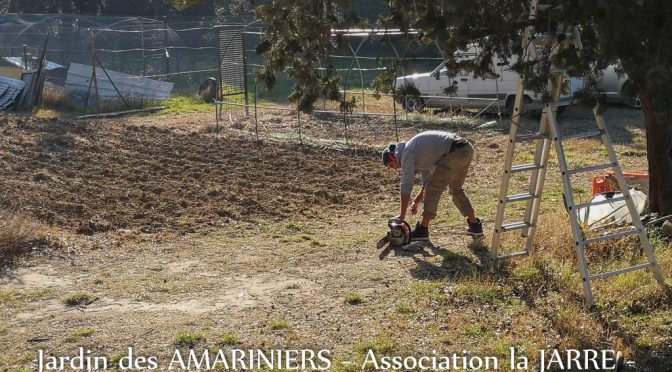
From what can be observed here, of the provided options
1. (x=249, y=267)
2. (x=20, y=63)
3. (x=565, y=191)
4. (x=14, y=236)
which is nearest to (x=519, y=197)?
(x=565, y=191)

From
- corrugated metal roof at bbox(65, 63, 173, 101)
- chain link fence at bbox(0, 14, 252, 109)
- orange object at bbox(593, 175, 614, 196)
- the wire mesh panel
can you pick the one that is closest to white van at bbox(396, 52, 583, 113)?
the wire mesh panel

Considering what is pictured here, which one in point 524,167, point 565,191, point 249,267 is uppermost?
point 524,167

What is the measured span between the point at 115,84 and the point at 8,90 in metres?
3.15

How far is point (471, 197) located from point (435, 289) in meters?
4.62

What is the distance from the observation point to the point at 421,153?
8.49 metres

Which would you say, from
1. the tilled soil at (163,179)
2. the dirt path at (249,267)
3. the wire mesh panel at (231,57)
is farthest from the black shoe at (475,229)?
the wire mesh panel at (231,57)

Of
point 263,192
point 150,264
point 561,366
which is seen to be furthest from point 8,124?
point 561,366

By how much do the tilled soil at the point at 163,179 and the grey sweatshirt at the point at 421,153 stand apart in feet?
9.48

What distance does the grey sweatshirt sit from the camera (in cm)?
841

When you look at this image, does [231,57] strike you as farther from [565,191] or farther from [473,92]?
[565,191]

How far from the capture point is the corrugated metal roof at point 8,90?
2242 cm

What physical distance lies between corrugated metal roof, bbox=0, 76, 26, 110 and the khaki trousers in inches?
665

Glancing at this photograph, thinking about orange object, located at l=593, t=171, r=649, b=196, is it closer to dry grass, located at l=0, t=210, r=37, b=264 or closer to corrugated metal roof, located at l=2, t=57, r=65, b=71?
dry grass, located at l=0, t=210, r=37, b=264

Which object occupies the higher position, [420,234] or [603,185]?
[603,185]
